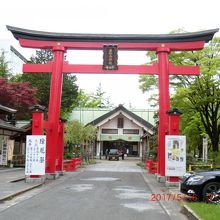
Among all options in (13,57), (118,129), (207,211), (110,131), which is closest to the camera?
(207,211)

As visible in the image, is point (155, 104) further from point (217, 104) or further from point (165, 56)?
point (165, 56)

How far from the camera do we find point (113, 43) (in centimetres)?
2278

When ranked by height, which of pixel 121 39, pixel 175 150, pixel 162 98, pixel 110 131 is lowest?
pixel 175 150

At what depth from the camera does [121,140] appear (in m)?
60.1

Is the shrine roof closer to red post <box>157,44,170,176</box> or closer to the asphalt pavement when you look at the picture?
red post <box>157,44,170,176</box>

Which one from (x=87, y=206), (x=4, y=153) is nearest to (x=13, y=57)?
(x=4, y=153)

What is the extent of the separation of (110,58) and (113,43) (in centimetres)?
99

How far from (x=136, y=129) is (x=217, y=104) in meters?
29.1

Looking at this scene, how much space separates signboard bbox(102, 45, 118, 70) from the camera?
22375 millimetres

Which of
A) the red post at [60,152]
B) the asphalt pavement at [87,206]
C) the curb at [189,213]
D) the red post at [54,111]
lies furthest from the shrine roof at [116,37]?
the curb at [189,213]

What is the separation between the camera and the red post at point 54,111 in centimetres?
2173

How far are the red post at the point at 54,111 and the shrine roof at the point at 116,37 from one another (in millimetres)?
685

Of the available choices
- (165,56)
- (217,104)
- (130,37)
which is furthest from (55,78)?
(217,104)

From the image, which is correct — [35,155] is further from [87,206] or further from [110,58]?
[87,206]
